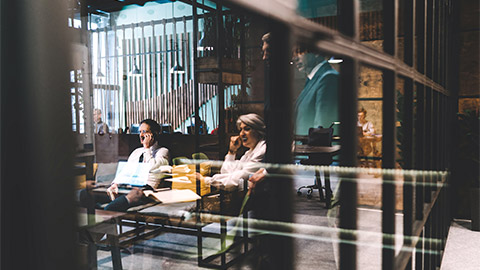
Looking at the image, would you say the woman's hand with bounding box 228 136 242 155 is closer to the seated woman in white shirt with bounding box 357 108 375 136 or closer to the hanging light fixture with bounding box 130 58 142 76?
the seated woman in white shirt with bounding box 357 108 375 136

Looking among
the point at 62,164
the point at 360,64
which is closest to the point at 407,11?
the point at 360,64

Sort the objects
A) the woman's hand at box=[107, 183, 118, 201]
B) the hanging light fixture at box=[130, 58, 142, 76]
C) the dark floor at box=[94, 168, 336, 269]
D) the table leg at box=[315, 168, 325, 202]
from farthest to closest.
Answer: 1. the hanging light fixture at box=[130, 58, 142, 76]
2. the table leg at box=[315, 168, 325, 202]
3. the woman's hand at box=[107, 183, 118, 201]
4. the dark floor at box=[94, 168, 336, 269]

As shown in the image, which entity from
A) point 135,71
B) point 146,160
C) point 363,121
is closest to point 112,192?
point 146,160

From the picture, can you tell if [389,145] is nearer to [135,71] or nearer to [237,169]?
[237,169]

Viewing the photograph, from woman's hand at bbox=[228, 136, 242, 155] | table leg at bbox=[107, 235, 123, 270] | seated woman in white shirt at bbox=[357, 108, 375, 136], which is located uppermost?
seated woman in white shirt at bbox=[357, 108, 375, 136]


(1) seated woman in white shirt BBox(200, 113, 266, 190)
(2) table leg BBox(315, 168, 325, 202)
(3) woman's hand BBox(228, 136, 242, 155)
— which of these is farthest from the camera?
(2) table leg BBox(315, 168, 325, 202)

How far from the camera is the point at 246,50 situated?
5.36 metres

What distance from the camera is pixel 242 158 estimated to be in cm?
284

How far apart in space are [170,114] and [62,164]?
970 cm

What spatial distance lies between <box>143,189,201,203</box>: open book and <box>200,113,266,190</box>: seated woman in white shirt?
0.17m

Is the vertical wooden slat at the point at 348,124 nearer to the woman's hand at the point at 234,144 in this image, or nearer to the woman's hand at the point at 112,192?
the woman's hand at the point at 234,144

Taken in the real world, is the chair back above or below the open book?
above

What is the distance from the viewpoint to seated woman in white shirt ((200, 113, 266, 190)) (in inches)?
103

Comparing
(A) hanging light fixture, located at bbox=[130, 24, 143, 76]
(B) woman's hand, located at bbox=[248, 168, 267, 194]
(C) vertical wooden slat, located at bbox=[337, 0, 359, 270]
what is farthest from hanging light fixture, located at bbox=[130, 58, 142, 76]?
(C) vertical wooden slat, located at bbox=[337, 0, 359, 270]
